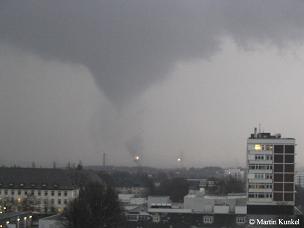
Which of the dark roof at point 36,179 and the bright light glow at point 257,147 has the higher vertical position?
the bright light glow at point 257,147

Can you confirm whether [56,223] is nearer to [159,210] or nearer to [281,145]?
[159,210]

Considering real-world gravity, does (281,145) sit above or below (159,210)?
above

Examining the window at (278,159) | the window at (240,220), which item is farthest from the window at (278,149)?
the window at (240,220)

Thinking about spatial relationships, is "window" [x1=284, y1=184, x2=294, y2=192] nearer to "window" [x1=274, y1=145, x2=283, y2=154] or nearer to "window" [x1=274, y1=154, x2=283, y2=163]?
"window" [x1=274, y1=154, x2=283, y2=163]

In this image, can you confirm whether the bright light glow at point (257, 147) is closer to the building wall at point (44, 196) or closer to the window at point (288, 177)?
the window at point (288, 177)

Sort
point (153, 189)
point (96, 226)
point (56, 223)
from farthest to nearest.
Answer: point (153, 189)
point (56, 223)
point (96, 226)

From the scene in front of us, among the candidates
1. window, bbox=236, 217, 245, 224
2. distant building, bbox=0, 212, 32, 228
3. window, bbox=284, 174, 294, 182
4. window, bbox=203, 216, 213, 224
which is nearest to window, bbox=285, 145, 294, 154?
window, bbox=284, 174, 294, 182

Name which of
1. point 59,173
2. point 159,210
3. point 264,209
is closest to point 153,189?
point 59,173
